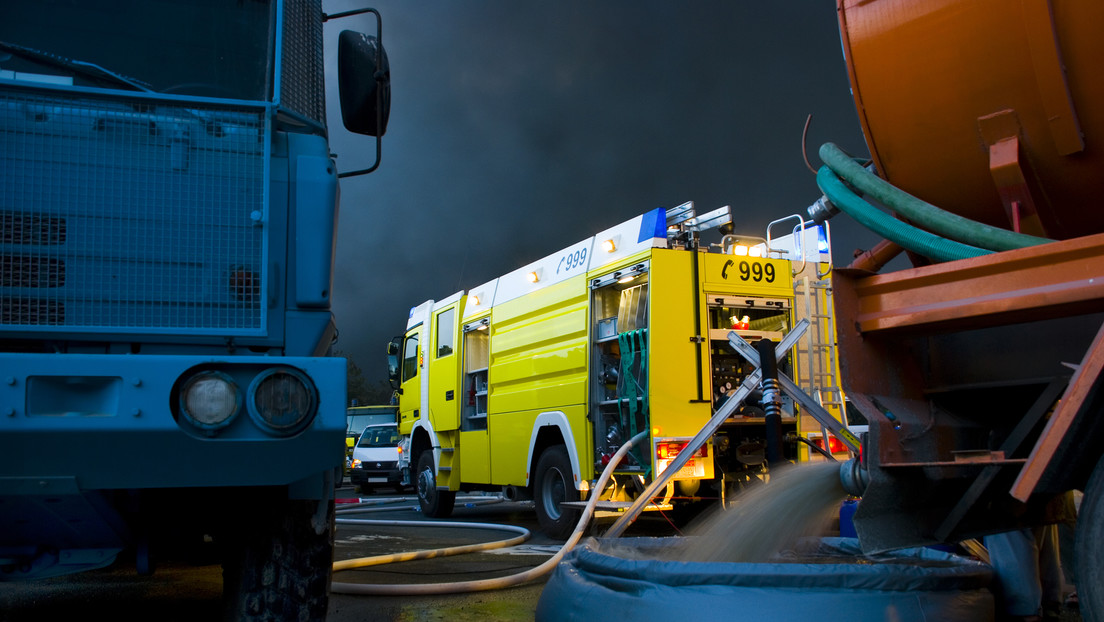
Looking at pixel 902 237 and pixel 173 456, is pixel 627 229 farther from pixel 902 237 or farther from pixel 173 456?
pixel 173 456

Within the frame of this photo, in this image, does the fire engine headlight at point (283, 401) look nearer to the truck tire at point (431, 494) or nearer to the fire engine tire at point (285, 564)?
the fire engine tire at point (285, 564)

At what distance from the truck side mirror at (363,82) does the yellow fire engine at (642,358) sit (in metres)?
4.41

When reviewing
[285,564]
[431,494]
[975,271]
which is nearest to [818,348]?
[975,271]

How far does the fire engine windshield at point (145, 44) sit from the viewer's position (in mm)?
3441

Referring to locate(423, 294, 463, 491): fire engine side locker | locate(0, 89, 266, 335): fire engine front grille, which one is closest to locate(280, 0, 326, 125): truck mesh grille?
locate(0, 89, 266, 335): fire engine front grille

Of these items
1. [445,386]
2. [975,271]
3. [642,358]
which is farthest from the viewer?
[445,386]

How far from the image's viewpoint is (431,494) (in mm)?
12438

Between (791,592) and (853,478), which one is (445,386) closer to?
(853,478)

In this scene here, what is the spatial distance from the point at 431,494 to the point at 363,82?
9359 millimetres

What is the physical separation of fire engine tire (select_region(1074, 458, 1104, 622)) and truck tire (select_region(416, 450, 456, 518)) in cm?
1012

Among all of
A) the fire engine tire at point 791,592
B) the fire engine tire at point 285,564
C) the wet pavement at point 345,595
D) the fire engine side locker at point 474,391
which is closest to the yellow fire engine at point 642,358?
the fire engine side locker at point 474,391

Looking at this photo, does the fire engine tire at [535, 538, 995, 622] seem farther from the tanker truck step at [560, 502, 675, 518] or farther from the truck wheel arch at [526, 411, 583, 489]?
the truck wheel arch at [526, 411, 583, 489]

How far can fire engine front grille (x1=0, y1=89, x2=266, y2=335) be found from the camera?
3.00 m

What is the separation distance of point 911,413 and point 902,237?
2.45ft
